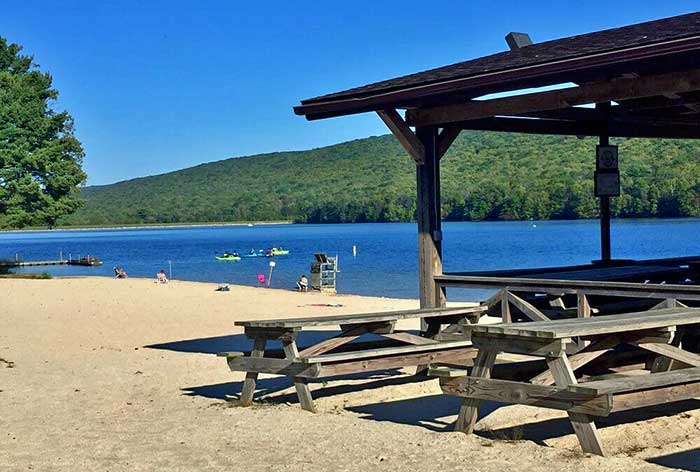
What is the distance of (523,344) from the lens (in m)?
5.95

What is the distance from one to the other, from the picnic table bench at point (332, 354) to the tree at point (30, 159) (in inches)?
1128

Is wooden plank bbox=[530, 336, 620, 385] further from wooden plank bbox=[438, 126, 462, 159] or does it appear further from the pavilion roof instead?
wooden plank bbox=[438, 126, 462, 159]

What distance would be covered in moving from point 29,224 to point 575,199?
78204 millimetres

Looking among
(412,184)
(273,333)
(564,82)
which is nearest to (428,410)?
(273,333)

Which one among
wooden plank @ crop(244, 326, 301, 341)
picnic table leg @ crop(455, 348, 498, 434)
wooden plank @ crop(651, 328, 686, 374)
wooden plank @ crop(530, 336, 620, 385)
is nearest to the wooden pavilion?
wooden plank @ crop(651, 328, 686, 374)

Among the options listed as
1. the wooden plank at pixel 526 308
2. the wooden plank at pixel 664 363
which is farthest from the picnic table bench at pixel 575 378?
the wooden plank at pixel 526 308

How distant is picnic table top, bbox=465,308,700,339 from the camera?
229 inches

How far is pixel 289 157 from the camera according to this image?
604 feet

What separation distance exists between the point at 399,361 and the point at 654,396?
2.41 m

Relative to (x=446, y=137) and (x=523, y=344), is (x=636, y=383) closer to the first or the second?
(x=523, y=344)

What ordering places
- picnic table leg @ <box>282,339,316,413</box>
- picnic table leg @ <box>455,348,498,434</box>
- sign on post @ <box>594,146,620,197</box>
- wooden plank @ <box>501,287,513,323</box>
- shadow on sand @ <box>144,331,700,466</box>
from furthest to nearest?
sign on post @ <box>594,146,620,197</box> → wooden plank @ <box>501,287,513,323</box> → picnic table leg @ <box>282,339,316,413</box> → shadow on sand @ <box>144,331,700,466</box> → picnic table leg @ <box>455,348,498,434</box>

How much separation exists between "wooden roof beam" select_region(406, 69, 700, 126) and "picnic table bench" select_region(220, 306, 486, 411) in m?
1.85

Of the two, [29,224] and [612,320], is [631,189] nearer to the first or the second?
[29,224]

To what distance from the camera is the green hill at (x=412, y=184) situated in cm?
8944
